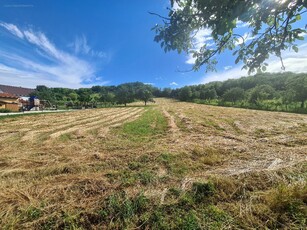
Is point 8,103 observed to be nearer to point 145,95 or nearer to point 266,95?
point 145,95

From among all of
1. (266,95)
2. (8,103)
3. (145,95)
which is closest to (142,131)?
(8,103)

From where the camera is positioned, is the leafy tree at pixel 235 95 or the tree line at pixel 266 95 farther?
the leafy tree at pixel 235 95

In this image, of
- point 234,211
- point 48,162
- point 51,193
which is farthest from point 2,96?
point 234,211

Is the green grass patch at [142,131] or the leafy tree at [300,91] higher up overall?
the leafy tree at [300,91]

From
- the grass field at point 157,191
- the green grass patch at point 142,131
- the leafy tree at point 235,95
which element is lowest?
the green grass patch at point 142,131

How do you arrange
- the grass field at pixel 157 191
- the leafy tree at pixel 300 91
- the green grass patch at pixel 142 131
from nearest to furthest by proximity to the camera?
1. the grass field at pixel 157 191
2. the green grass patch at pixel 142 131
3. the leafy tree at pixel 300 91

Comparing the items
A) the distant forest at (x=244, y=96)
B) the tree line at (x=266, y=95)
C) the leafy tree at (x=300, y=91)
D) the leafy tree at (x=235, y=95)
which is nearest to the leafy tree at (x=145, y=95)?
the distant forest at (x=244, y=96)

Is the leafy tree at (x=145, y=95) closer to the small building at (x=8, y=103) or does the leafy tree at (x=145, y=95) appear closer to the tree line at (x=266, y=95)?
the tree line at (x=266, y=95)

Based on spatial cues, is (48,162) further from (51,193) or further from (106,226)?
(106,226)

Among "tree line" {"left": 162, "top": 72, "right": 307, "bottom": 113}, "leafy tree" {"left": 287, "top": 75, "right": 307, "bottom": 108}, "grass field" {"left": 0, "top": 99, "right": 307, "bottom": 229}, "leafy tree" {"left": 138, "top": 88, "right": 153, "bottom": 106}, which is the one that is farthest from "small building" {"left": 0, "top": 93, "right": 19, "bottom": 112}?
"leafy tree" {"left": 287, "top": 75, "right": 307, "bottom": 108}

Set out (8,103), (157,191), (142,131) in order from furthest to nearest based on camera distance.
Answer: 1. (8,103)
2. (142,131)
3. (157,191)

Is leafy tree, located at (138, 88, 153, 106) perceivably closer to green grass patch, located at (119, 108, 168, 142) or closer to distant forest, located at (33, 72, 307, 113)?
distant forest, located at (33, 72, 307, 113)

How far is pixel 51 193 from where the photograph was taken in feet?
9.25

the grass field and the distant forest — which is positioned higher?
the distant forest
